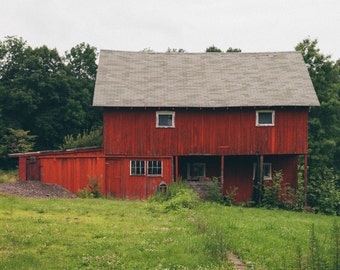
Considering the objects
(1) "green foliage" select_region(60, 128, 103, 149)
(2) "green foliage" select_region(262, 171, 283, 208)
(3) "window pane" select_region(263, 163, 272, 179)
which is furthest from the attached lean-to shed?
(1) "green foliage" select_region(60, 128, 103, 149)

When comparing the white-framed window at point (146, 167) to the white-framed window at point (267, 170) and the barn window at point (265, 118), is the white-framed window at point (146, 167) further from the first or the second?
the white-framed window at point (267, 170)

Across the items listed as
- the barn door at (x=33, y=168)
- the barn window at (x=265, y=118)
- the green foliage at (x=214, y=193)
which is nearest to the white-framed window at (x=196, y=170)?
the green foliage at (x=214, y=193)

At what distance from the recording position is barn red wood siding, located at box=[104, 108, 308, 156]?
1236 inches

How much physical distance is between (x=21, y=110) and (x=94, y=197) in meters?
28.7

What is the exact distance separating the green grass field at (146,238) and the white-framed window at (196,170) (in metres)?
9.76

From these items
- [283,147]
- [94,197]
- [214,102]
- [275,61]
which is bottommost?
[94,197]

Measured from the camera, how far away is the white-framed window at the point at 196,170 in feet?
112

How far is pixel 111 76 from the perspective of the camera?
110ft

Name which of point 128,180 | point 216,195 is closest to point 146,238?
point 216,195

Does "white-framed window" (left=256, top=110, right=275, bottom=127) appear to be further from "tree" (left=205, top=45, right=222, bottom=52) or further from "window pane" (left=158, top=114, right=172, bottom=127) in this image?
"tree" (left=205, top=45, right=222, bottom=52)

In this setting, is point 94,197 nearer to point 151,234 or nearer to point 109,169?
point 109,169

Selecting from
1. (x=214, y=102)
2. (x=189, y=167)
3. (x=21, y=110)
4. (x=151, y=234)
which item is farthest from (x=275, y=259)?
(x=21, y=110)

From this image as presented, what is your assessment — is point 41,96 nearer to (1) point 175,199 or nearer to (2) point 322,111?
(2) point 322,111

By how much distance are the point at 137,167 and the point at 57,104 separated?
98.0 feet
